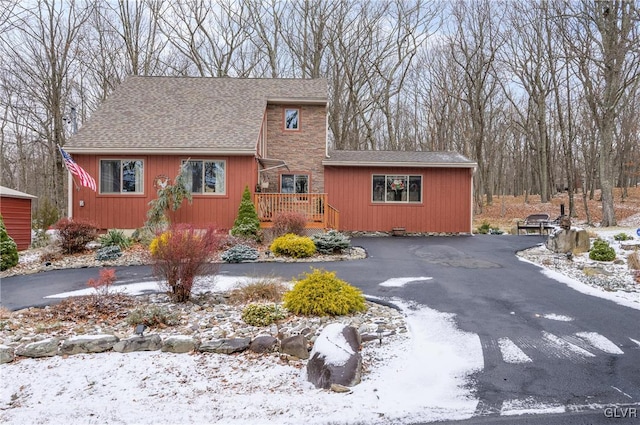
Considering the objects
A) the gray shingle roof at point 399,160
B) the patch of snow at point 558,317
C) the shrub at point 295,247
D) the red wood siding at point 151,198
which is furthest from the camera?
the gray shingle roof at point 399,160

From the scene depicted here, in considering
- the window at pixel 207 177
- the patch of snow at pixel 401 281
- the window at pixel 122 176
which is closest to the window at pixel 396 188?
the window at pixel 207 177

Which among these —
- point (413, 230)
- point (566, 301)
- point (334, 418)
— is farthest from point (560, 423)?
point (413, 230)

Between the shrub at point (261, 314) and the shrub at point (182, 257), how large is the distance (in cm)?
107

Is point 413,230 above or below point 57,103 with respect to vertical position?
below

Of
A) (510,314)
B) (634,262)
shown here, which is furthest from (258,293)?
(634,262)

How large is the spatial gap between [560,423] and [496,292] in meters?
3.93

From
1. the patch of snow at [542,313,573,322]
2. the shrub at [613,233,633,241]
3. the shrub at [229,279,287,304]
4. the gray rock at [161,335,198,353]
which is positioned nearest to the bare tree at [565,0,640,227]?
the shrub at [613,233,633,241]

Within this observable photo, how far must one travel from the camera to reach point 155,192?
13.0 metres

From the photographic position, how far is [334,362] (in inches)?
146

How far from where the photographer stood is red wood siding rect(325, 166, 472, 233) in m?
15.1

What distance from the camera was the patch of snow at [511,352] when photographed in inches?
160

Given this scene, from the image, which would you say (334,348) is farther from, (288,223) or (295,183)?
(295,183)

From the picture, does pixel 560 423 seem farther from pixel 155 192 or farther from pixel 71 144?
pixel 71 144

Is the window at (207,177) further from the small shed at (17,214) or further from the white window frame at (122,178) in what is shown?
the small shed at (17,214)
